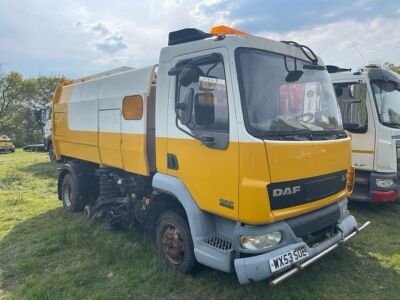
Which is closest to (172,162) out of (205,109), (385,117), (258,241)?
(205,109)

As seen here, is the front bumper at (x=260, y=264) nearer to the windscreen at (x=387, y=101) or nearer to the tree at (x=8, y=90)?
the windscreen at (x=387, y=101)

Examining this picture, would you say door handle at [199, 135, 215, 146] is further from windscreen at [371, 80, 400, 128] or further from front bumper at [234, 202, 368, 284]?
windscreen at [371, 80, 400, 128]

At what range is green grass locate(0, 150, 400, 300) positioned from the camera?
3709 millimetres

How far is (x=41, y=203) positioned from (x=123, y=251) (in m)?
3.96

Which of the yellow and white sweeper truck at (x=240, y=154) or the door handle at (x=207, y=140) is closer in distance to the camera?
the yellow and white sweeper truck at (x=240, y=154)

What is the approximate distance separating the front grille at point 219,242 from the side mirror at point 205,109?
47.5 inches

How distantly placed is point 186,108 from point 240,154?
2.56ft

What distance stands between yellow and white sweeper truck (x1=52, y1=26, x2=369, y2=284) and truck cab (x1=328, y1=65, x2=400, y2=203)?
2.20m

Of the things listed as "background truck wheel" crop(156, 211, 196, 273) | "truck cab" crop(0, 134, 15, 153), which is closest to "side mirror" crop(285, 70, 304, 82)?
"background truck wheel" crop(156, 211, 196, 273)

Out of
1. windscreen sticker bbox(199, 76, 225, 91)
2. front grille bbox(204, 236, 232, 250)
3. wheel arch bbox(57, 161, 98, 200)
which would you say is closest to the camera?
windscreen sticker bbox(199, 76, 225, 91)

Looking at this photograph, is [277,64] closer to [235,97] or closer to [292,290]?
[235,97]

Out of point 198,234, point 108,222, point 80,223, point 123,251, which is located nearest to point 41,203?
point 80,223

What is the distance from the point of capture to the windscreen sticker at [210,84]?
333 centimetres

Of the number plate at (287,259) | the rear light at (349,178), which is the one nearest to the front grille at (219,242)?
the number plate at (287,259)
